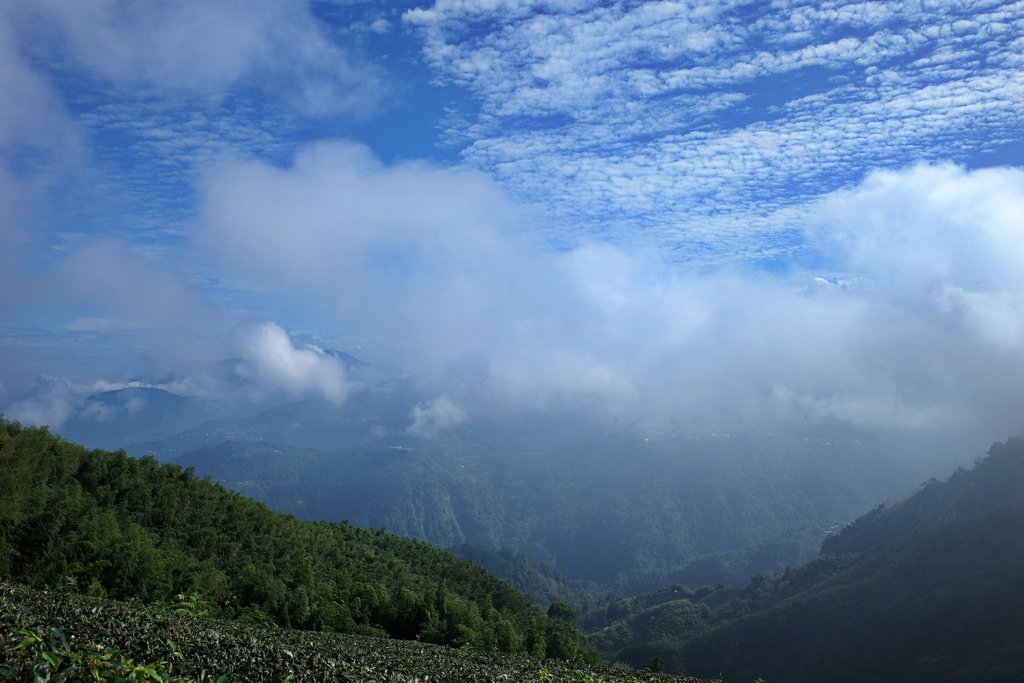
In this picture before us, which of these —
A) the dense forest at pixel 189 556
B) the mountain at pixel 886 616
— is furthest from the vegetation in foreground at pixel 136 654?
the mountain at pixel 886 616

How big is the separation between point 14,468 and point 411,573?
42733 millimetres

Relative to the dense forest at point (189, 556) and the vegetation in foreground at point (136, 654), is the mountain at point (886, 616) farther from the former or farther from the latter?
the vegetation in foreground at point (136, 654)

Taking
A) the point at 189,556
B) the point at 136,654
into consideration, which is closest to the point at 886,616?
the point at 189,556

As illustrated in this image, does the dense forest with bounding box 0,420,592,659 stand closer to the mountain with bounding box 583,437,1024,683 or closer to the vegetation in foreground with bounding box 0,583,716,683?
the vegetation in foreground with bounding box 0,583,716,683

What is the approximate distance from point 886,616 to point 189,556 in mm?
142500

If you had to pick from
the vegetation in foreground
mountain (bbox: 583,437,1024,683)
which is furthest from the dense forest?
mountain (bbox: 583,437,1024,683)

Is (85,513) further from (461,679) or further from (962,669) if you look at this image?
(962,669)

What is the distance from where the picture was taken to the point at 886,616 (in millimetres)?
135375

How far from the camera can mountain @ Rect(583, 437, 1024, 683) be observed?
11975cm

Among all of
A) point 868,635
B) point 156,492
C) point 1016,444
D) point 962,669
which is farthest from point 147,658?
point 1016,444

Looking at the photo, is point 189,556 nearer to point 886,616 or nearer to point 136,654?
point 136,654

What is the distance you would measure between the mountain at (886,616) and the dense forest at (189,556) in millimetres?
90868

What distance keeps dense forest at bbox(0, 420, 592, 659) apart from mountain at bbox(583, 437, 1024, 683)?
9087 centimetres

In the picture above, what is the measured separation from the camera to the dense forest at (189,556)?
3781 cm
